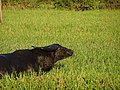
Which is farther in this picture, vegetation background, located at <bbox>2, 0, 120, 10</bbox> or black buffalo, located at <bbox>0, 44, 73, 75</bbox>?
vegetation background, located at <bbox>2, 0, 120, 10</bbox>

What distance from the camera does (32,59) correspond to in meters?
6.02

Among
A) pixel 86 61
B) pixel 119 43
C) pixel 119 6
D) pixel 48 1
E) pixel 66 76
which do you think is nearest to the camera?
pixel 66 76

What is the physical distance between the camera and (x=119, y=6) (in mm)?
26578

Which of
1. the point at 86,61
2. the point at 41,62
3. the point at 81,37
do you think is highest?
the point at 41,62

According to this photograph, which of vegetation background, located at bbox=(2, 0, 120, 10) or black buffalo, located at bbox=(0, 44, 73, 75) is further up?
black buffalo, located at bbox=(0, 44, 73, 75)

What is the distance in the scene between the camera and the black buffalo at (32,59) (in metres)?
5.66

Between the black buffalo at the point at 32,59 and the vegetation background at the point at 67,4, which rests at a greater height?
the black buffalo at the point at 32,59

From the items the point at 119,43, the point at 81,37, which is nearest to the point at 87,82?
the point at 119,43

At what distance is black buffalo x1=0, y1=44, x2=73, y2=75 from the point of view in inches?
223

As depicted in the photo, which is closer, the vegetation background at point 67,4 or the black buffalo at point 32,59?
the black buffalo at point 32,59

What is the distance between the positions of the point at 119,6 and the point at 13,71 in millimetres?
21818

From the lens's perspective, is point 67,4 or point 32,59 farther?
point 67,4

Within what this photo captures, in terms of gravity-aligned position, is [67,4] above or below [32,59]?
below

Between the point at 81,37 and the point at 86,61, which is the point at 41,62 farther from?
the point at 81,37
